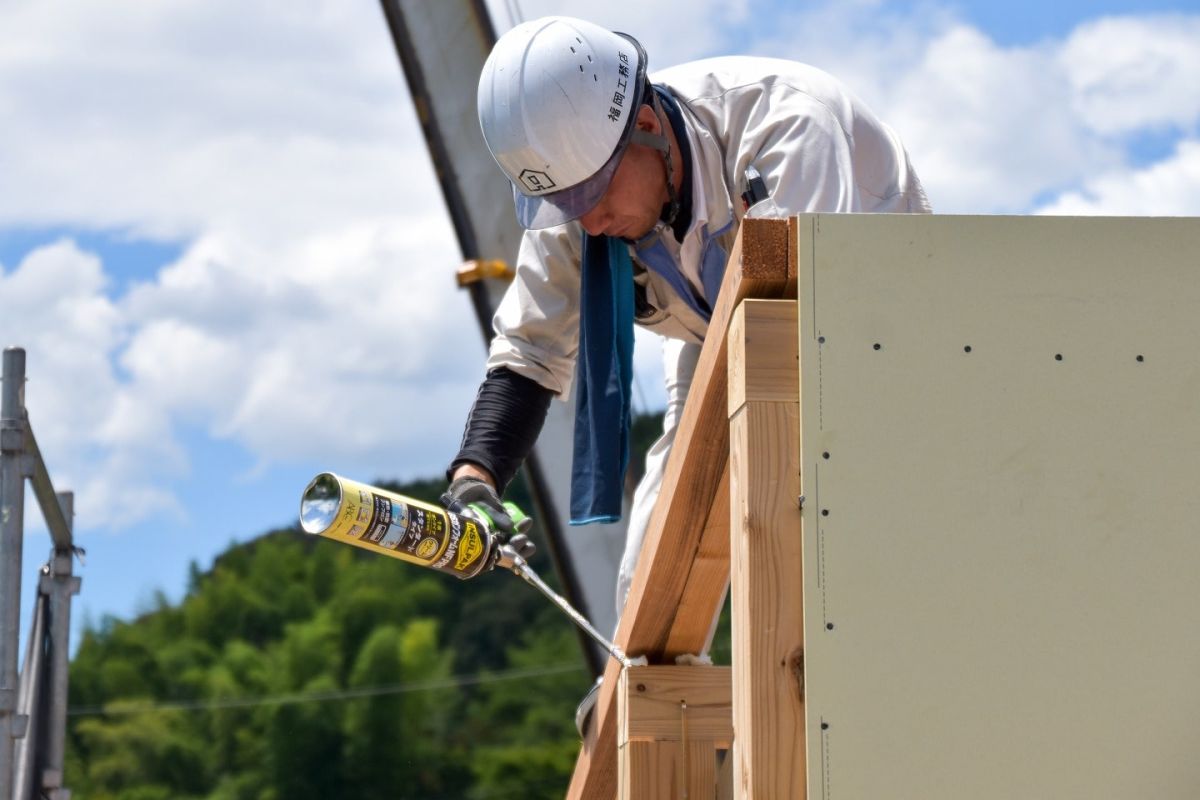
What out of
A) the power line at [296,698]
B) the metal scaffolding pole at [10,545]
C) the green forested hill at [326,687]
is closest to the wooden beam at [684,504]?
the metal scaffolding pole at [10,545]

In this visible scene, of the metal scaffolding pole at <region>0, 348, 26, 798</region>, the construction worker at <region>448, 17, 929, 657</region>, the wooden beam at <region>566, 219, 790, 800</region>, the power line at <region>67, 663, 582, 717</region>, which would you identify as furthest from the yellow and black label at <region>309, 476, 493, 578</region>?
the power line at <region>67, 663, 582, 717</region>

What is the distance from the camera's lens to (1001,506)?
1722 millimetres

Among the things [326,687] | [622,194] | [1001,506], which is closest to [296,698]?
[326,687]

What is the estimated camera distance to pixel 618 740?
261 cm

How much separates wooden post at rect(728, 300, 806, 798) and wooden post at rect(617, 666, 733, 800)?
0.68 metres

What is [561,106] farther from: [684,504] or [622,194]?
[684,504]

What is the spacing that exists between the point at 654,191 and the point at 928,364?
3.95ft

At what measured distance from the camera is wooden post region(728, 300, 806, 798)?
181 centimetres

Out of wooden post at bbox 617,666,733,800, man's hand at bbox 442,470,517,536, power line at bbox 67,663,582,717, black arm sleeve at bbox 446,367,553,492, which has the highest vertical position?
power line at bbox 67,663,582,717

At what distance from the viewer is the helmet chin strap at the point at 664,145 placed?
2777mm

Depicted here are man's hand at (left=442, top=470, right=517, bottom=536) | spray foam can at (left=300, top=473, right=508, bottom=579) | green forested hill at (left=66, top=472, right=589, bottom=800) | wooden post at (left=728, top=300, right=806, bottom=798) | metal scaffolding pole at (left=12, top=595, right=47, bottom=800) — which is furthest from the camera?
green forested hill at (left=66, top=472, right=589, bottom=800)

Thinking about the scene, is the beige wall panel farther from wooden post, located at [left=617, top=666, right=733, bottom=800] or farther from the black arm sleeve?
the black arm sleeve

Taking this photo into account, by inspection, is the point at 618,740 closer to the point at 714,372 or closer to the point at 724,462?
the point at 724,462

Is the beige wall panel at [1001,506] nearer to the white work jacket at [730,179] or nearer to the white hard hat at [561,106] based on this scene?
the white work jacket at [730,179]
